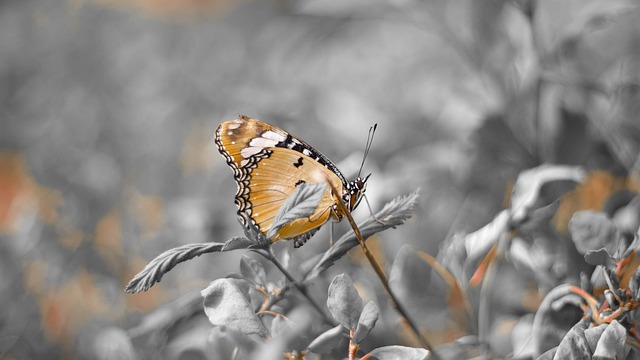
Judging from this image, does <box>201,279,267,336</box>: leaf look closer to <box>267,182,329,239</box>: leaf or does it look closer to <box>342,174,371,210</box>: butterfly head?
<box>267,182,329,239</box>: leaf

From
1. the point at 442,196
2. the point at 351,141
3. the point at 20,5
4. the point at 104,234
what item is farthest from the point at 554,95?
the point at 20,5

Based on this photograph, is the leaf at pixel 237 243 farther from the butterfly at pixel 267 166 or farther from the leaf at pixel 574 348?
the leaf at pixel 574 348

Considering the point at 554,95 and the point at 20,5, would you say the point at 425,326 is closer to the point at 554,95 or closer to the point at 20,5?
the point at 554,95

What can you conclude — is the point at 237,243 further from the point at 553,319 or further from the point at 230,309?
the point at 553,319

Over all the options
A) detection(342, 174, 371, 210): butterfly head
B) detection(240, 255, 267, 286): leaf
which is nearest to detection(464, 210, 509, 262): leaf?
detection(342, 174, 371, 210): butterfly head

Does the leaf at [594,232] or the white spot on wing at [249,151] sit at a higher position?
the white spot on wing at [249,151]

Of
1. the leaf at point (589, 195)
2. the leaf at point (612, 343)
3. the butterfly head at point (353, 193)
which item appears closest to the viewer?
the leaf at point (612, 343)

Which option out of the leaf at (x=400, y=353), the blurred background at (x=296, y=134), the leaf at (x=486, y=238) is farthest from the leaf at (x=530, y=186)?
the leaf at (x=400, y=353)
